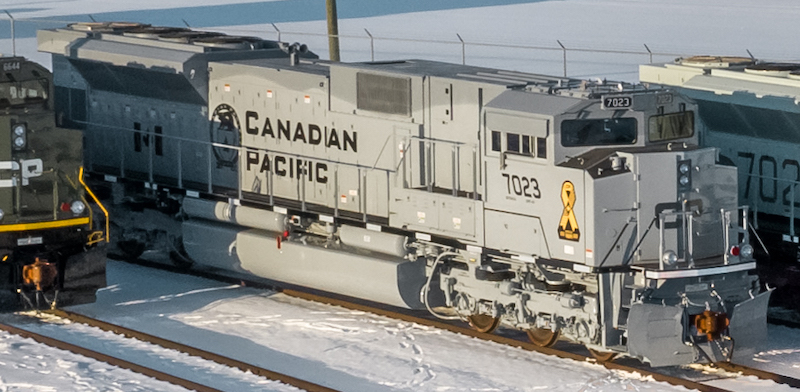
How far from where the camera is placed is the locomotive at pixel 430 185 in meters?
15.2

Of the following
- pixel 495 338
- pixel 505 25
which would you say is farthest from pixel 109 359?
pixel 505 25

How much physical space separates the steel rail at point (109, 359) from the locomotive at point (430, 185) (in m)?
3.71

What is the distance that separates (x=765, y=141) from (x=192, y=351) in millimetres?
7979

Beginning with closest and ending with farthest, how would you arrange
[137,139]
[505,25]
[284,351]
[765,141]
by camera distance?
[284,351] → [765,141] → [137,139] → [505,25]

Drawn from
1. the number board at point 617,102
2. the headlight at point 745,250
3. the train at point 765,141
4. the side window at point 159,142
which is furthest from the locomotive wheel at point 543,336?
the side window at point 159,142

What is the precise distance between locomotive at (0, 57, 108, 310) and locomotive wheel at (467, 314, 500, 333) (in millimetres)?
4894

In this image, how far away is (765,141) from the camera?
60.6 feet

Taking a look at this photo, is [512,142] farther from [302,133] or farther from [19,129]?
[19,129]

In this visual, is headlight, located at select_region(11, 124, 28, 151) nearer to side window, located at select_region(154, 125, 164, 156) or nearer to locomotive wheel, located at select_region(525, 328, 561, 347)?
side window, located at select_region(154, 125, 164, 156)

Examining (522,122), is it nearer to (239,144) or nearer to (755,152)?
(755,152)

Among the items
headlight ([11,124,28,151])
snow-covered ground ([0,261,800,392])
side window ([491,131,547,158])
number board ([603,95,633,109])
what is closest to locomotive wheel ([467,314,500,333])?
snow-covered ground ([0,261,800,392])

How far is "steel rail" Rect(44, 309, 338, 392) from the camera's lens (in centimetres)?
1473

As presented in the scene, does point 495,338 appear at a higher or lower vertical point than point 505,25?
lower

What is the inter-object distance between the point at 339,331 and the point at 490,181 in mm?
2917
